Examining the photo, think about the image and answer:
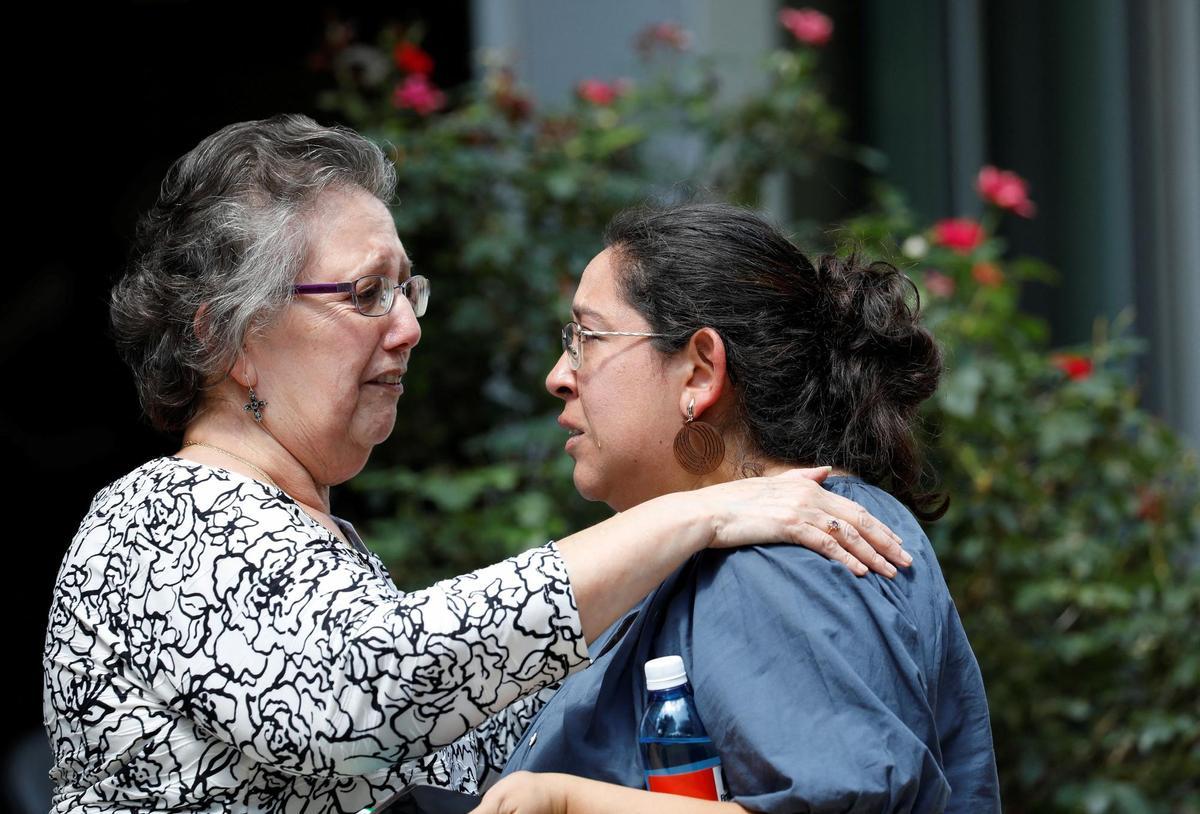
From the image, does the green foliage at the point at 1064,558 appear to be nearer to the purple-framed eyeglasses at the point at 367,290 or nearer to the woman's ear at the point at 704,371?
the woman's ear at the point at 704,371

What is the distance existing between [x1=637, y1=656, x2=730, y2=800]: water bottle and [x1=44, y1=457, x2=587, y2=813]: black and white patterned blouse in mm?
117

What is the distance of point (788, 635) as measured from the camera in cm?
163

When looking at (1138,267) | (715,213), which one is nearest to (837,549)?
(715,213)

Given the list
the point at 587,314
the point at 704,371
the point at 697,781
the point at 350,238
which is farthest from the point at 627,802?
the point at 350,238

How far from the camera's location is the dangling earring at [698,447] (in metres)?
1.93

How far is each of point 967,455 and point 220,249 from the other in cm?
241

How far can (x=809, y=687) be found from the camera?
160 cm

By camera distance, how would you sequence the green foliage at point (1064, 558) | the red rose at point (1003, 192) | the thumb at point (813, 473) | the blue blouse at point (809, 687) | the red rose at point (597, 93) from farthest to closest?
1. the red rose at point (597, 93)
2. the red rose at point (1003, 192)
3. the green foliage at point (1064, 558)
4. the thumb at point (813, 473)
5. the blue blouse at point (809, 687)

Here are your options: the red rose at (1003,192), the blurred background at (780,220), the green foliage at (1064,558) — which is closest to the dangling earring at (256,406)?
the blurred background at (780,220)

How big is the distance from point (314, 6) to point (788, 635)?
3986 mm

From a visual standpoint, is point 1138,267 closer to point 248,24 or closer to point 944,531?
point 944,531

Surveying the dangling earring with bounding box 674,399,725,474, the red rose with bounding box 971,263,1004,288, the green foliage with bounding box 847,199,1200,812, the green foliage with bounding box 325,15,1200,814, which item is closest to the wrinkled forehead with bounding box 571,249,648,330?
the dangling earring with bounding box 674,399,725,474

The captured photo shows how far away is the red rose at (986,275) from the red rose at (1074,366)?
29cm

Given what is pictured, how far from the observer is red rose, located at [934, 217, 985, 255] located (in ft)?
13.1
